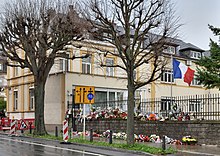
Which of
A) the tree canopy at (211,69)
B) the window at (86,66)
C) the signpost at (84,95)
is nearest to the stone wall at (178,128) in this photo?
the tree canopy at (211,69)

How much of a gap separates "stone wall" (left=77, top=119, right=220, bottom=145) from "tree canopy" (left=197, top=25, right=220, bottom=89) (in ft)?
6.83

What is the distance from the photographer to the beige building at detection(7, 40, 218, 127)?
34.8m

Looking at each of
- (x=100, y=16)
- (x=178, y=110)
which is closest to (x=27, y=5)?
(x=100, y=16)

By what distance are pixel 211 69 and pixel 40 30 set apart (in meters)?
12.8

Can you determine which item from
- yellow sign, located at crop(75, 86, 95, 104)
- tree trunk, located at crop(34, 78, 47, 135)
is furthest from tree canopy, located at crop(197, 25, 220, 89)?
tree trunk, located at crop(34, 78, 47, 135)

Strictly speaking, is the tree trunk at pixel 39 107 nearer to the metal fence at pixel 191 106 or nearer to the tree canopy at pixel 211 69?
the metal fence at pixel 191 106

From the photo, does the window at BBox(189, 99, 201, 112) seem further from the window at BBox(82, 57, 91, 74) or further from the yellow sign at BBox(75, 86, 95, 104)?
the window at BBox(82, 57, 91, 74)

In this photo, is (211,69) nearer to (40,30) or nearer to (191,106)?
(191,106)

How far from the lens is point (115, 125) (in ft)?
85.4

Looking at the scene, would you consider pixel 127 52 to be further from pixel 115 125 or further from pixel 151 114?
pixel 115 125

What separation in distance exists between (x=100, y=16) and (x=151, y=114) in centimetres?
768

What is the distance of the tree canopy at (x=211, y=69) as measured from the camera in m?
18.4

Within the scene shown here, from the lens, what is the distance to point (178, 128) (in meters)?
21.1

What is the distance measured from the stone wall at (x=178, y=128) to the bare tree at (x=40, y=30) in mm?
5451
